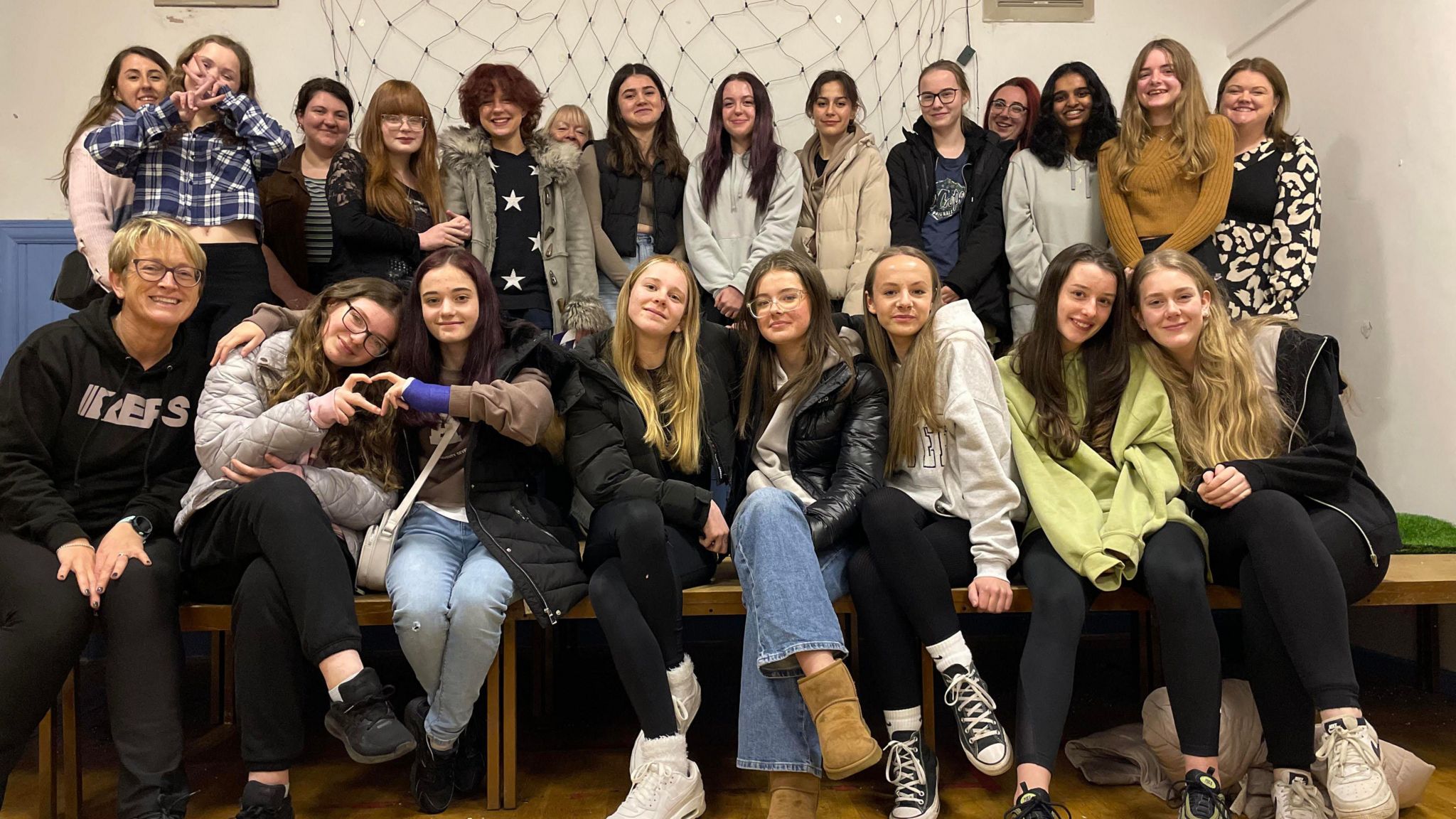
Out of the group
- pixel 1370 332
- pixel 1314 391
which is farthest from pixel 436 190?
pixel 1370 332

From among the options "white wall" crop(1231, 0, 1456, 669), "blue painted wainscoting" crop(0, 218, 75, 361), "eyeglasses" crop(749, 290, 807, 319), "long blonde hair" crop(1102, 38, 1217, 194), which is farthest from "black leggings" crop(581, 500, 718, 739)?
"blue painted wainscoting" crop(0, 218, 75, 361)

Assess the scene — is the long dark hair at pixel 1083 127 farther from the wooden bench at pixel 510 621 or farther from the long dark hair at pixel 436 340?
the long dark hair at pixel 436 340

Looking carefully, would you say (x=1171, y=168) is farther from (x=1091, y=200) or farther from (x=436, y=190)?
(x=436, y=190)

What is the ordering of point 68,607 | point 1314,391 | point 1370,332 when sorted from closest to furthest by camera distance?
point 68,607 → point 1314,391 → point 1370,332

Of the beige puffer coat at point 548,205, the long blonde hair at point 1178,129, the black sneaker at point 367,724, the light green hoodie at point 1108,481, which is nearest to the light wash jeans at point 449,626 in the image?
the black sneaker at point 367,724

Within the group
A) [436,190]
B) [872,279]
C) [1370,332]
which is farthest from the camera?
[1370,332]

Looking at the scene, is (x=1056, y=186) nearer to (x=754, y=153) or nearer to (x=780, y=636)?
(x=754, y=153)

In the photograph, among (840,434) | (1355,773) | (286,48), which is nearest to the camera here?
(1355,773)

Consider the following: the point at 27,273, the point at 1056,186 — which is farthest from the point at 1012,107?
the point at 27,273

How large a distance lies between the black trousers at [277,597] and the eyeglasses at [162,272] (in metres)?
0.43

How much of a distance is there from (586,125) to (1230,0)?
7.21 ft

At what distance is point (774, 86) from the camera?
329cm

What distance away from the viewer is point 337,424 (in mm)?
1940

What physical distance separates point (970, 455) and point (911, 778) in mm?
610
